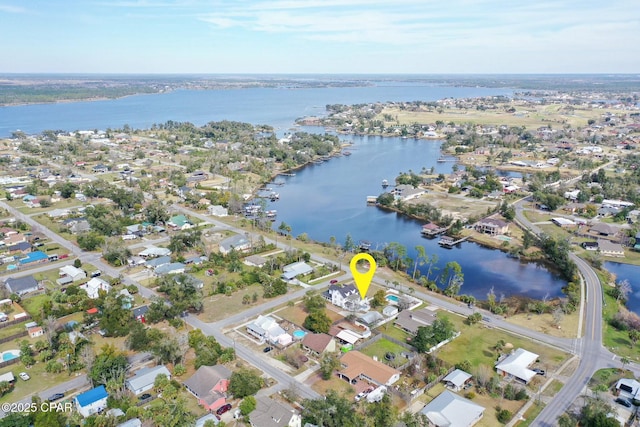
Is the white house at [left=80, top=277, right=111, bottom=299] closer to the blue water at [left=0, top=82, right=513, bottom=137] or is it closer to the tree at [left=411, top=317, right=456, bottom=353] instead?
the tree at [left=411, top=317, right=456, bottom=353]

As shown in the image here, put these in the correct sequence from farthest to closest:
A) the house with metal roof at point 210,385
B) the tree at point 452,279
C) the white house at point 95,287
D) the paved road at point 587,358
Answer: the tree at point 452,279, the white house at point 95,287, the paved road at point 587,358, the house with metal roof at point 210,385

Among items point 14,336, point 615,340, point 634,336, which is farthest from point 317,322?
point 634,336

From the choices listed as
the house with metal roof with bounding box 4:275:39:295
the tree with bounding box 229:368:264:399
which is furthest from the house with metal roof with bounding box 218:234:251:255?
the tree with bounding box 229:368:264:399

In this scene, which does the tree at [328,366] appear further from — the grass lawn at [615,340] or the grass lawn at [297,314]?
the grass lawn at [615,340]

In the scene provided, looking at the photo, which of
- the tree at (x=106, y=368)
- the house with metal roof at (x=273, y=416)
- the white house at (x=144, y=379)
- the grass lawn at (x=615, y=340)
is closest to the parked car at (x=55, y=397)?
Result: the tree at (x=106, y=368)

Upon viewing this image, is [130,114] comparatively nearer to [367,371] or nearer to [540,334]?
[367,371]

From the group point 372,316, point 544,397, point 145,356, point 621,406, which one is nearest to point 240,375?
point 145,356
